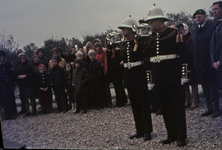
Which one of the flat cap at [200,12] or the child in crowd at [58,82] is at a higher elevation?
the flat cap at [200,12]

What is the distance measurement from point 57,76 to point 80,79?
0.85 m

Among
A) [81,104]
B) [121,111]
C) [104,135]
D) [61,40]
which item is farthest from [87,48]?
[104,135]

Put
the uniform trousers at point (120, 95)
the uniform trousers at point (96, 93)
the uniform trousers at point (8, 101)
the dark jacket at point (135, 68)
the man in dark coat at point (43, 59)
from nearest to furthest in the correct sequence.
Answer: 1. the dark jacket at point (135, 68)
2. the uniform trousers at point (8, 101)
3. the uniform trousers at point (120, 95)
4. the uniform trousers at point (96, 93)
5. the man in dark coat at point (43, 59)

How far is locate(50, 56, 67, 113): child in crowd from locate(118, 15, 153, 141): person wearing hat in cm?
342

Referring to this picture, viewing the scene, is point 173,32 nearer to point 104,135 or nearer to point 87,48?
point 104,135

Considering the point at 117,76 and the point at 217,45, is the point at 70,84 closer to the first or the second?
the point at 117,76

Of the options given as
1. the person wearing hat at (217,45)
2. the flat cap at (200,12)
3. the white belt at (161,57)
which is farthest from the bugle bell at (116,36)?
the person wearing hat at (217,45)

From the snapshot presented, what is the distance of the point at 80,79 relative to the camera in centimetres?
666

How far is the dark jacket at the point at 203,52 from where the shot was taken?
161 inches

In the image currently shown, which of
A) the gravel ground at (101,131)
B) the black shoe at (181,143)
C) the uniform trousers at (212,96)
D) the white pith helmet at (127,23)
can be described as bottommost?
the gravel ground at (101,131)

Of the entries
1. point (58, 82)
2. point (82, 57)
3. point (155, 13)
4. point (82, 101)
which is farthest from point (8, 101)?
point (155, 13)

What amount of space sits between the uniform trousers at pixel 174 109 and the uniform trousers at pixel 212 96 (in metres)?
Answer: 0.91

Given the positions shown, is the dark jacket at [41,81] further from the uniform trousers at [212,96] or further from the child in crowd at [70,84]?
the uniform trousers at [212,96]

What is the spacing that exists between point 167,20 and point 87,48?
141 inches
